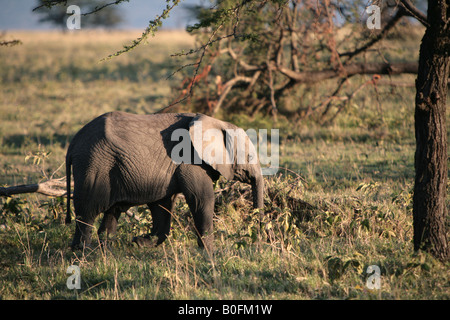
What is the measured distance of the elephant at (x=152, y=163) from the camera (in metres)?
6.37

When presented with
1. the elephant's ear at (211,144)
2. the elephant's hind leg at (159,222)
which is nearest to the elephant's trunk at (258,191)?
the elephant's ear at (211,144)

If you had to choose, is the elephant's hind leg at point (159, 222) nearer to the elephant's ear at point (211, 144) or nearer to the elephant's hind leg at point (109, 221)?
the elephant's hind leg at point (109, 221)

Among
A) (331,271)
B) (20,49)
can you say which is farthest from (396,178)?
(20,49)

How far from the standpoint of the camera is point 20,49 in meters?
39.3

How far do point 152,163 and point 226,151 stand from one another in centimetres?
93

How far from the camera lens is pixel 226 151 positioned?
22.1 ft

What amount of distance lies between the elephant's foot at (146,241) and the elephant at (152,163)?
1 cm

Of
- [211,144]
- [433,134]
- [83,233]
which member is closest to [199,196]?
[211,144]

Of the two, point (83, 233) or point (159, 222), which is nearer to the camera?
point (83, 233)

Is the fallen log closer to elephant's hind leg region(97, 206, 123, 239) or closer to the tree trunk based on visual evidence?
elephant's hind leg region(97, 206, 123, 239)

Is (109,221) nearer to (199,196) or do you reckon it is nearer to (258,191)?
(199,196)

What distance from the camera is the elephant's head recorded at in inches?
257

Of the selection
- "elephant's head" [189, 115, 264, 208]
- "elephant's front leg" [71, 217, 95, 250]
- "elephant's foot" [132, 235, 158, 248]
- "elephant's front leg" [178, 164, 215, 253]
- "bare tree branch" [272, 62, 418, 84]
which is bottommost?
"elephant's foot" [132, 235, 158, 248]

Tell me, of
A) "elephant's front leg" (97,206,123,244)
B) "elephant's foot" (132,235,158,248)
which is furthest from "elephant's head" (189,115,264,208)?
"elephant's front leg" (97,206,123,244)
